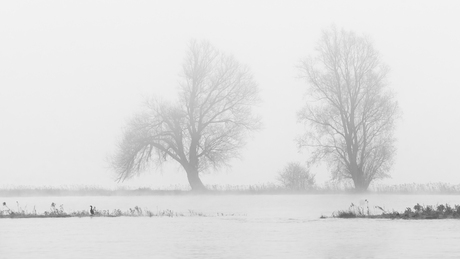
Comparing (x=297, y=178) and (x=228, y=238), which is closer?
(x=228, y=238)

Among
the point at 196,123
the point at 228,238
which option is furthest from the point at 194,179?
the point at 228,238

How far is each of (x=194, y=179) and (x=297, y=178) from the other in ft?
24.7

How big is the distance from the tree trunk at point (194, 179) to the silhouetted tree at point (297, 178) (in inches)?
233

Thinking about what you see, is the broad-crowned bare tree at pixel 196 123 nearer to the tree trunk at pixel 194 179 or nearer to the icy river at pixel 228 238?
the tree trunk at pixel 194 179

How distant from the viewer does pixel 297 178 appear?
51.7 metres

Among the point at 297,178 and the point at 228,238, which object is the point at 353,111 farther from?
the point at 228,238

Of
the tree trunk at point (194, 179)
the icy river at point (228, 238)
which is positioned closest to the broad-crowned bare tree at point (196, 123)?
the tree trunk at point (194, 179)

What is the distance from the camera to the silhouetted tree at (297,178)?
51.6 metres

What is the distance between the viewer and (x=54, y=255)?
48.0ft

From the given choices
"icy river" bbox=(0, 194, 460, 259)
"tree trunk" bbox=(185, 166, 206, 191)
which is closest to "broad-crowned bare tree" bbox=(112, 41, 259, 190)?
"tree trunk" bbox=(185, 166, 206, 191)

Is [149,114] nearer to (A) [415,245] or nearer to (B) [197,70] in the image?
(B) [197,70]

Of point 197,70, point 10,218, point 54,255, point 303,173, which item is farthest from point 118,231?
point 197,70

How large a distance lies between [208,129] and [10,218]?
2982 cm

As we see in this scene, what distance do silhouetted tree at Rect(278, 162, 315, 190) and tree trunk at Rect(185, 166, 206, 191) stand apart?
5924mm
